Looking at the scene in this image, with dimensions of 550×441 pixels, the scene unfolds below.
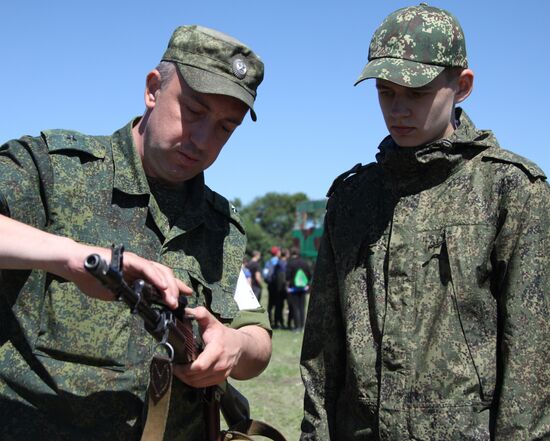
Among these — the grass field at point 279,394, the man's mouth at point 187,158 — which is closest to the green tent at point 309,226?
the grass field at point 279,394

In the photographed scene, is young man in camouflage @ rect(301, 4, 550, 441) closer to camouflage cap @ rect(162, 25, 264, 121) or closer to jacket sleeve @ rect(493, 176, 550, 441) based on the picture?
jacket sleeve @ rect(493, 176, 550, 441)

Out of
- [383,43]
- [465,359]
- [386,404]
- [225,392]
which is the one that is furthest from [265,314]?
[383,43]

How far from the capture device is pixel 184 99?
2889mm

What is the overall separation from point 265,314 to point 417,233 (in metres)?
0.68

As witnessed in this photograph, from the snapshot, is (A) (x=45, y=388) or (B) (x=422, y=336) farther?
(B) (x=422, y=336)

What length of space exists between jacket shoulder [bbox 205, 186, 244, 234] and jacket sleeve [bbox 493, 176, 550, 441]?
101 centimetres

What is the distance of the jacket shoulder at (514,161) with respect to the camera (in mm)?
2836

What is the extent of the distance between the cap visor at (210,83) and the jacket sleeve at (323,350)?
700 millimetres

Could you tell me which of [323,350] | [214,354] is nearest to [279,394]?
[323,350]

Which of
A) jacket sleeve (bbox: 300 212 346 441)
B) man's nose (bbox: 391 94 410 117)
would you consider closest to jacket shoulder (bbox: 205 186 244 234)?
jacket sleeve (bbox: 300 212 346 441)

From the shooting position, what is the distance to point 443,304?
2.86 metres

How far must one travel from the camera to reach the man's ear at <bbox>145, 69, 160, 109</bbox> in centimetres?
301

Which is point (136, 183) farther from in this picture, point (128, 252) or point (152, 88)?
point (128, 252)

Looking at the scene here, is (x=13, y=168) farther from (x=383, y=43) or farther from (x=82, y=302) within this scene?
(x=383, y=43)
